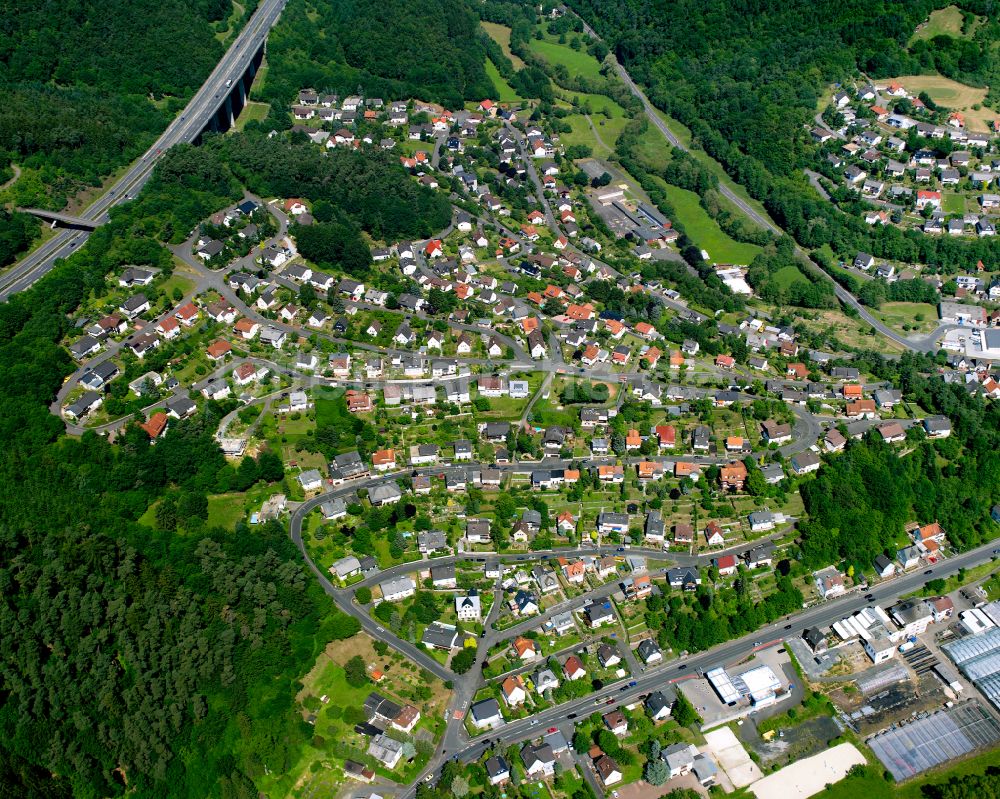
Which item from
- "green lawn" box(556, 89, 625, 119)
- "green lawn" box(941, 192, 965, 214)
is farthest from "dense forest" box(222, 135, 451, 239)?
"green lawn" box(941, 192, 965, 214)

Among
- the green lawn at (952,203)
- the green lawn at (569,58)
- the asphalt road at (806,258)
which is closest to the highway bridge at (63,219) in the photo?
the asphalt road at (806,258)

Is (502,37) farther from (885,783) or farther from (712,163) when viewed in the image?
(885,783)

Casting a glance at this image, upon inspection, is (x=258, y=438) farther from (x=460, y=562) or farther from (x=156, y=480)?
(x=460, y=562)

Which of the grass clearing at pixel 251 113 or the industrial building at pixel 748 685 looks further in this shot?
the grass clearing at pixel 251 113

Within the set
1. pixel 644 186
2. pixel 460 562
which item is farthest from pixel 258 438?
pixel 644 186

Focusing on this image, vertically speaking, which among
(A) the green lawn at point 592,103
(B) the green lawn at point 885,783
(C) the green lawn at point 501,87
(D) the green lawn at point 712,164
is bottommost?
(B) the green lawn at point 885,783

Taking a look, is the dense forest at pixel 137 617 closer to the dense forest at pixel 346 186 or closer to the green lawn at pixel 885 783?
the green lawn at pixel 885 783

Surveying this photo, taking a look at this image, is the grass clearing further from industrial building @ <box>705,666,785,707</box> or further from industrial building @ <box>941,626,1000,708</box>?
industrial building @ <box>941,626,1000,708</box>

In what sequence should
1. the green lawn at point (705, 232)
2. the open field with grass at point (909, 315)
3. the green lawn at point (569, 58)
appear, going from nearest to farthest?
1. the open field with grass at point (909, 315)
2. the green lawn at point (705, 232)
3. the green lawn at point (569, 58)
